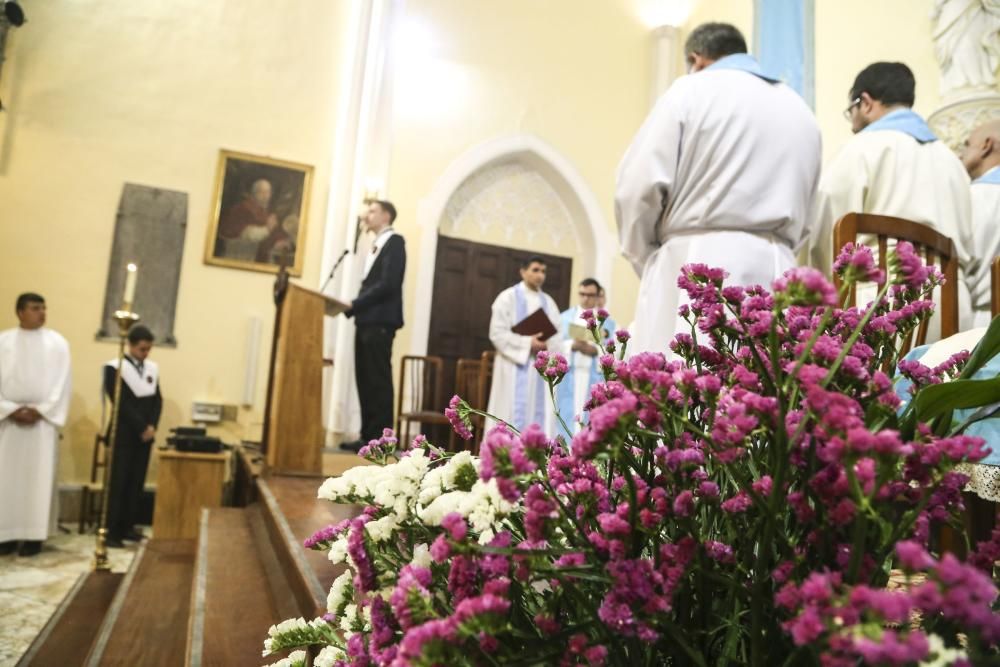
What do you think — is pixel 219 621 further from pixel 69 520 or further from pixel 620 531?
pixel 69 520

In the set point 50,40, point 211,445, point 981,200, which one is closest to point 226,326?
point 211,445

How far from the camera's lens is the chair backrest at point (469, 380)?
6.44m

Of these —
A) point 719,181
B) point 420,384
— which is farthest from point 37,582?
point 719,181

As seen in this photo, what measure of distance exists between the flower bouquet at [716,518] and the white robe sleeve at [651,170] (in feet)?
5.06

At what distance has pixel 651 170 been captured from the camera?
83.6 inches

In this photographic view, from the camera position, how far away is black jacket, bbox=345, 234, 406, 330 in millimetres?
4996

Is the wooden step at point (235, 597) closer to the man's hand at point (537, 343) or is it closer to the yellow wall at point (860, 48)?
the man's hand at point (537, 343)

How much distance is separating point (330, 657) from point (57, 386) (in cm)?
579

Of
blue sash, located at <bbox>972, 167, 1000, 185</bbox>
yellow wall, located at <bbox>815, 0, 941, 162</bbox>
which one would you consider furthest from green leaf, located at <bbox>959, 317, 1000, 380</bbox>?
yellow wall, located at <bbox>815, 0, 941, 162</bbox>

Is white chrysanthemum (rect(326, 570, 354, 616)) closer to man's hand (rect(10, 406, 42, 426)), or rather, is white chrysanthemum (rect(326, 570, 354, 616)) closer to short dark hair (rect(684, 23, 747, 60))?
short dark hair (rect(684, 23, 747, 60))

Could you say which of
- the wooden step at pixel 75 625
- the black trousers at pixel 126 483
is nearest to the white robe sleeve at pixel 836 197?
the wooden step at pixel 75 625

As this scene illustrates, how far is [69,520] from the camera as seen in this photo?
633 cm

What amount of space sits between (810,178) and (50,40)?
7.26 meters

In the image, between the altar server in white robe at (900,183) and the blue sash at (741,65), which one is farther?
the altar server in white robe at (900,183)
